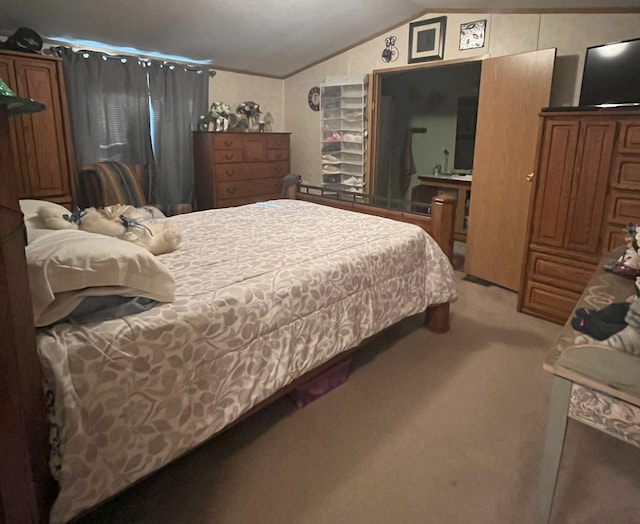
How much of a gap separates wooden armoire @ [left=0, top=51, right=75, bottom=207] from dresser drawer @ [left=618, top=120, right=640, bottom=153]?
146 inches

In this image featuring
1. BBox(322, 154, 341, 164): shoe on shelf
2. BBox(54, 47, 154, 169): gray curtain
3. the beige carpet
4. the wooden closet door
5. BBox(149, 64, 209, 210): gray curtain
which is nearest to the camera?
the beige carpet

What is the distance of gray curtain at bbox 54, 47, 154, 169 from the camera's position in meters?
3.63

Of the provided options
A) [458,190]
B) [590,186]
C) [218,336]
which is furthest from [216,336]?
[458,190]

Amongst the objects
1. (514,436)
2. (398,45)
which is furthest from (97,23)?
(514,436)

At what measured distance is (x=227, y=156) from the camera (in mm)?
4309

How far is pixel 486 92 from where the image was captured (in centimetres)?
352

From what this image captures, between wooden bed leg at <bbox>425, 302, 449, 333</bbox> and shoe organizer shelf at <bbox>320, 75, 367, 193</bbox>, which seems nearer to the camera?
wooden bed leg at <bbox>425, 302, 449, 333</bbox>

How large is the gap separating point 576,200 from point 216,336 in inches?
96.3

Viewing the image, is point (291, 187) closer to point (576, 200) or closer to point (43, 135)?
point (43, 135)

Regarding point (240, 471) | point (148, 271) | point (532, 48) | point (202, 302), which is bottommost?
point (240, 471)

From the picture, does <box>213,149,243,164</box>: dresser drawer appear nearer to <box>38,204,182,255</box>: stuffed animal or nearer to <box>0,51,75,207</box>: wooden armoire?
<box>0,51,75,207</box>: wooden armoire

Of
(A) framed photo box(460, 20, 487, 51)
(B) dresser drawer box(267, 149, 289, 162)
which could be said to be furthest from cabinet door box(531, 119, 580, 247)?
(B) dresser drawer box(267, 149, 289, 162)

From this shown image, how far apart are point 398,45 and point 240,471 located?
13.5ft

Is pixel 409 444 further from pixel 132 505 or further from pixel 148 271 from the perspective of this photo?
pixel 148 271
